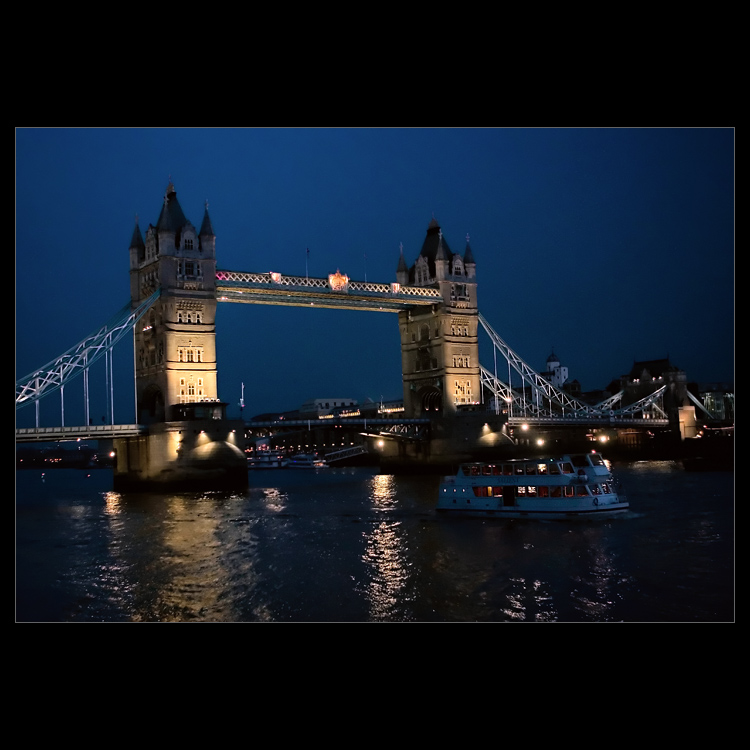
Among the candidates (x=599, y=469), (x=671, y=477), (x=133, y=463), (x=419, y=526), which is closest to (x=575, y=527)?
(x=599, y=469)

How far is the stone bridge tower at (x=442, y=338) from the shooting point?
60938 millimetres

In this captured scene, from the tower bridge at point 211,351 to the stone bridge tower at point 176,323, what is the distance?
0.06 meters

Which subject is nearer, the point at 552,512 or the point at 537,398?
the point at 552,512

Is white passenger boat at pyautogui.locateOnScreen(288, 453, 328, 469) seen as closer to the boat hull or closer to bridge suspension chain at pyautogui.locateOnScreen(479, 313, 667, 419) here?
bridge suspension chain at pyautogui.locateOnScreen(479, 313, 667, 419)

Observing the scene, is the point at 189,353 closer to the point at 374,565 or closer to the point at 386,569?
the point at 374,565

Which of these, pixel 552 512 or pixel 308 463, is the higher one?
pixel 552 512

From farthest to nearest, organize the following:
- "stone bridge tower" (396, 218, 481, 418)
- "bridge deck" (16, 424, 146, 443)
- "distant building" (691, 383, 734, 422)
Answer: "distant building" (691, 383, 734, 422)
"stone bridge tower" (396, 218, 481, 418)
"bridge deck" (16, 424, 146, 443)

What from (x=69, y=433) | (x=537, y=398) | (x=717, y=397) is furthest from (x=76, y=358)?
(x=717, y=397)

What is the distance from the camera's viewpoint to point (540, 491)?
3075 centimetres

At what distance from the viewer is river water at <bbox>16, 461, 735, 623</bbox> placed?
18.0m

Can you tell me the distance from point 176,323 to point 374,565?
27943mm

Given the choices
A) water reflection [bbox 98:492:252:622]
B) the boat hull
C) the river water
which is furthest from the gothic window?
the boat hull

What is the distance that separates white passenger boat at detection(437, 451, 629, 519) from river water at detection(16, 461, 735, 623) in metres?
0.76
